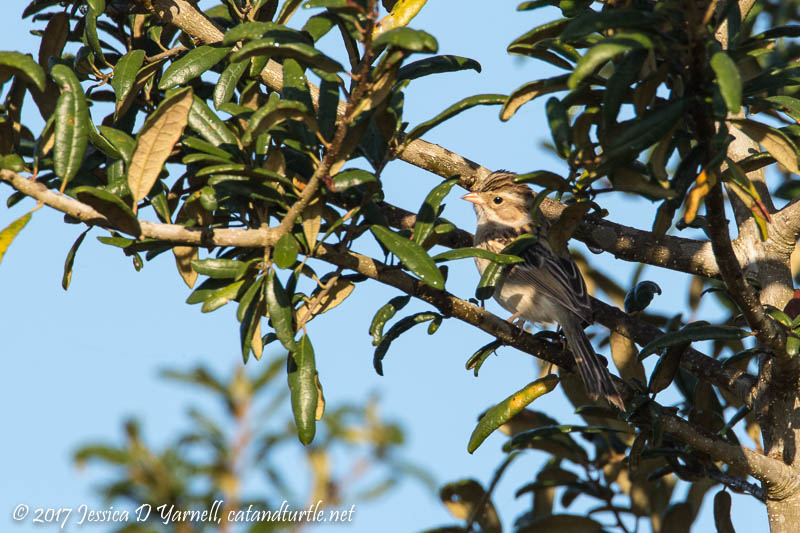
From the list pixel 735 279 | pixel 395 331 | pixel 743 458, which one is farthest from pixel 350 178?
pixel 743 458

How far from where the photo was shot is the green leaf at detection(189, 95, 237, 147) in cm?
293

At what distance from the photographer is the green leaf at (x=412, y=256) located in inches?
111

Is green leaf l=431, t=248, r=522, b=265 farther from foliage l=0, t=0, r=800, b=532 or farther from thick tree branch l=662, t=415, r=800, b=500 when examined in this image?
thick tree branch l=662, t=415, r=800, b=500

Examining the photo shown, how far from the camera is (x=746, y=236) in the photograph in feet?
13.3

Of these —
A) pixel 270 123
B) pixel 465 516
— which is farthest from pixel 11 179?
pixel 465 516

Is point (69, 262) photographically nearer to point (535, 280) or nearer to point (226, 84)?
point (226, 84)

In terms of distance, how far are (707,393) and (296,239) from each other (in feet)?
7.42

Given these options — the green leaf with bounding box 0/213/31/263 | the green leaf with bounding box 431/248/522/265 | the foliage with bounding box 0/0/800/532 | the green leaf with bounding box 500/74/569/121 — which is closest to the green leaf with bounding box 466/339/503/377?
the foliage with bounding box 0/0/800/532

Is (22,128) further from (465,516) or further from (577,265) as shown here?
(577,265)

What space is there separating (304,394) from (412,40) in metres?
1.36

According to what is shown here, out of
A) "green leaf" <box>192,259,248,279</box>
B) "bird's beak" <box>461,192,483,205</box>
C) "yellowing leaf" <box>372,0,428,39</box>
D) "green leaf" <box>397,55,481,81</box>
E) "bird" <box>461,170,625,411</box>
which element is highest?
"yellowing leaf" <box>372,0,428,39</box>

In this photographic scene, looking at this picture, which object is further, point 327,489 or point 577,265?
point 577,265

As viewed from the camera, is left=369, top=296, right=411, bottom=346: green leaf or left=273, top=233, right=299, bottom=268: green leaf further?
left=369, top=296, right=411, bottom=346: green leaf

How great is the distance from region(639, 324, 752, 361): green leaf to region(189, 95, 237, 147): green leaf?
1.74 m
